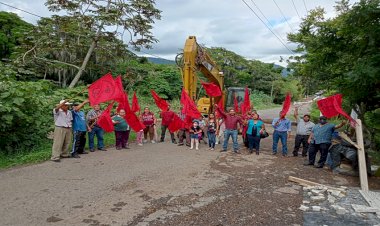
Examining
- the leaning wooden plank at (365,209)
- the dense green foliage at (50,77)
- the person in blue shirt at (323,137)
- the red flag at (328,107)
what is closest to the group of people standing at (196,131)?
the person in blue shirt at (323,137)

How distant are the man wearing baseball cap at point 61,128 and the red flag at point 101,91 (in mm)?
724

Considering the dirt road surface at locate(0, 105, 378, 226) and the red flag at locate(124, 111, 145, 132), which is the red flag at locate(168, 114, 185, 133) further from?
the dirt road surface at locate(0, 105, 378, 226)

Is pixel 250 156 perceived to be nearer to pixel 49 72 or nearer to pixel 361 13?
pixel 361 13

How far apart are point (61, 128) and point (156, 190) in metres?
3.94

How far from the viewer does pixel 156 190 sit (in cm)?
677

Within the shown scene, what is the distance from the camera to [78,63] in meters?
22.6

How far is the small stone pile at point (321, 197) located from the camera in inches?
232

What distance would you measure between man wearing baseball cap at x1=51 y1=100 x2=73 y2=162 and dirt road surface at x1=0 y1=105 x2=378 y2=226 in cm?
34

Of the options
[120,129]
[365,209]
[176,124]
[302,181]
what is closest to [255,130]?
[176,124]

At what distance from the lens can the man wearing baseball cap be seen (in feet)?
29.8

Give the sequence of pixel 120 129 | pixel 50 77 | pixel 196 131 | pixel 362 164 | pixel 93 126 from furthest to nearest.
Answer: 1. pixel 50 77
2. pixel 196 131
3. pixel 120 129
4. pixel 93 126
5. pixel 362 164


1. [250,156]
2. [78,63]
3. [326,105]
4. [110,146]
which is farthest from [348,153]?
[78,63]

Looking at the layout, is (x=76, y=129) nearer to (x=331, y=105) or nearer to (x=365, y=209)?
(x=331, y=105)

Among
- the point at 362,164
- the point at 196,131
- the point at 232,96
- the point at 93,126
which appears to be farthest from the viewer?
the point at 232,96
